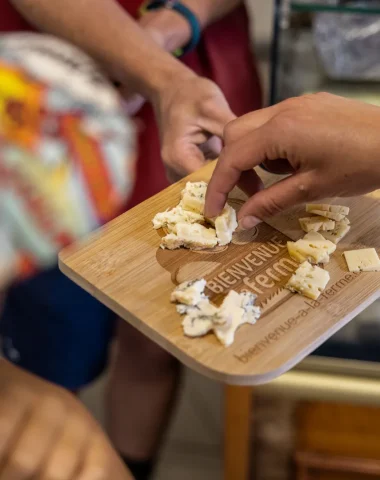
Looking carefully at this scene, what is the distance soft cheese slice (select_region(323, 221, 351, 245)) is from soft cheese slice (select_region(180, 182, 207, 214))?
0.51ft

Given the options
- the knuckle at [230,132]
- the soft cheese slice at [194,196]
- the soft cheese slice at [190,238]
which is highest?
the knuckle at [230,132]

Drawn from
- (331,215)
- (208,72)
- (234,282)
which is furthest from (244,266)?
(208,72)

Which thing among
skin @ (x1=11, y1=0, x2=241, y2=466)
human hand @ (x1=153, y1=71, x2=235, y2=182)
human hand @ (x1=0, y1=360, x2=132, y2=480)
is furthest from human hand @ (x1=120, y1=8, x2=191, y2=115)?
human hand @ (x1=0, y1=360, x2=132, y2=480)

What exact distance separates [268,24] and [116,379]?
33.0 inches

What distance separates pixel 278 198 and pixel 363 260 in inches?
4.8

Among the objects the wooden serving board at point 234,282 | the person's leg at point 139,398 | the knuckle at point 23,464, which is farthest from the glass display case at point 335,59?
the knuckle at point 23,464

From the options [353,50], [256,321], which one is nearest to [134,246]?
[256,321]

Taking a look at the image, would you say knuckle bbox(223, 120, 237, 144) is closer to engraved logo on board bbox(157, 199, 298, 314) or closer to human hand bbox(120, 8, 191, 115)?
engraved logo on board bbox(157, 199, 298, 314)

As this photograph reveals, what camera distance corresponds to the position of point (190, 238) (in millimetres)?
743

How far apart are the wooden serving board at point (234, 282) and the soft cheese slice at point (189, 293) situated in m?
0.01

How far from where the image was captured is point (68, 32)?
39.2 inches

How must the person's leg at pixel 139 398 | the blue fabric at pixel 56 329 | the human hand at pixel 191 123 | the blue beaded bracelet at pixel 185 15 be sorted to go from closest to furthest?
the human hand at pixel 191 123 < the blue beaded bracelet at pixel 185 15 < the blue fabric at pixel 56 329 < the person's leg at pixel 139 398

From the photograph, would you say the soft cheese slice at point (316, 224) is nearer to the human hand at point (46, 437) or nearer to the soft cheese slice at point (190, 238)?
the soft cheese slice at point (190, 238)

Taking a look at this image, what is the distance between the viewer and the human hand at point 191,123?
33.8 inches
